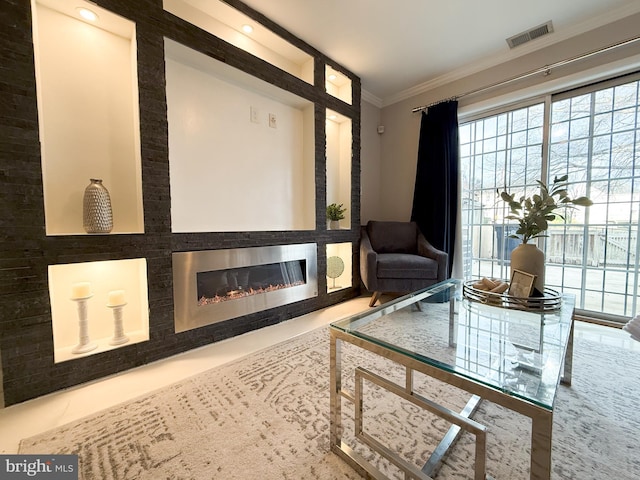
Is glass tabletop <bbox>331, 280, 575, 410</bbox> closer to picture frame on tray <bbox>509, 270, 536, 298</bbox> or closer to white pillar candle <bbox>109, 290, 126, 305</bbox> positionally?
Result: picture frame on tray <bbox>509, 270, 536, 298</bbox>

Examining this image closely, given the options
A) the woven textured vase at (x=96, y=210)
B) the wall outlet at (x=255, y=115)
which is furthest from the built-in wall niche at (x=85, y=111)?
the wall outlet at (x=255, y=115)

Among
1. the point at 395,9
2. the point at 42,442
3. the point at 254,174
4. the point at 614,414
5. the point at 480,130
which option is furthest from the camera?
the point at 480,130

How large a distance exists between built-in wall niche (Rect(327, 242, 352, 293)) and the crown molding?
2030mm

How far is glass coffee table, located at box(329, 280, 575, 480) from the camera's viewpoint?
0.65 metres

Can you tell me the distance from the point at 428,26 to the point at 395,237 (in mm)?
1994

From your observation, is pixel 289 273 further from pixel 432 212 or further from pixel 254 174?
pixel 432 212

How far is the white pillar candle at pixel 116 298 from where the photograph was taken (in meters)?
1.60

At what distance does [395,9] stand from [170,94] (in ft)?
6.02

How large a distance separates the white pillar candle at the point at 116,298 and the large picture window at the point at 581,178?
11.0 ft

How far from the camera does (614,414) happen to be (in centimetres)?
117

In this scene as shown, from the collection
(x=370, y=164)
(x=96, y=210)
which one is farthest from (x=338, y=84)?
(x=96, y=210)

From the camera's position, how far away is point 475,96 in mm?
2830

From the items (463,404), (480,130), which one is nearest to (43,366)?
(463,404)

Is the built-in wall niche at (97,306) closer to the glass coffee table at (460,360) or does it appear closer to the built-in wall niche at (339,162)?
the glass coffee table at (460,360)
